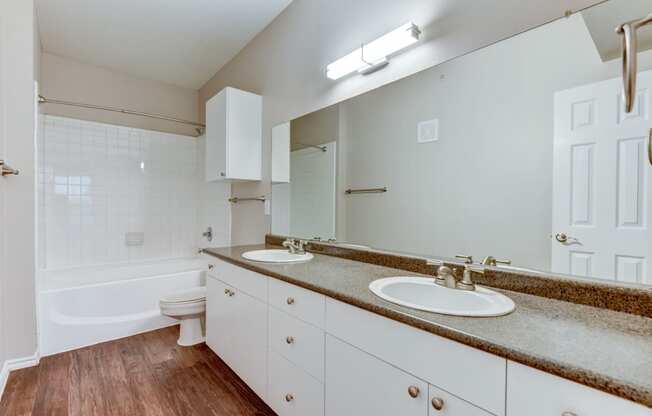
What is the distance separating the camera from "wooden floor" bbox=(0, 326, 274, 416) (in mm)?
1588

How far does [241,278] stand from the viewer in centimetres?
172

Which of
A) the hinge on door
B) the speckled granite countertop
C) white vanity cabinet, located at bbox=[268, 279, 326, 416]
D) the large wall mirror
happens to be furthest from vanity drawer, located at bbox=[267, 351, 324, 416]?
the hinge on door

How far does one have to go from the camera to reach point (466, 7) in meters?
1.29

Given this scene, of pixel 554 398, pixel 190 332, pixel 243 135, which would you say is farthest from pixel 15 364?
pixel 554 398

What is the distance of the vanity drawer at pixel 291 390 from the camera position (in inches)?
47.8

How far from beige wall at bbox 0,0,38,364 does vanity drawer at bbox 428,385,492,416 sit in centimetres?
244

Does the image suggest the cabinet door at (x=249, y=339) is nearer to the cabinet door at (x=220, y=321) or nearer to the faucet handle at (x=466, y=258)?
the cabinet door at (x=220, y=321)

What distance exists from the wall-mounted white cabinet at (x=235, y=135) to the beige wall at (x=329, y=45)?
8 cm

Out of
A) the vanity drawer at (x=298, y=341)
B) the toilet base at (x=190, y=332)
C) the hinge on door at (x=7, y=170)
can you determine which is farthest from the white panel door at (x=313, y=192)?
the hinge on door at (x=7, y=170)

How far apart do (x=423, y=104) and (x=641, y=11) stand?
0.74m

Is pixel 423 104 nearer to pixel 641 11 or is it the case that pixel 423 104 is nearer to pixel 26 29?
pixel 641 11

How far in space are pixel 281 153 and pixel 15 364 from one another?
2201 mm

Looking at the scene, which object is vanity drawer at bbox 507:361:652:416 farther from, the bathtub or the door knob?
the bathtub

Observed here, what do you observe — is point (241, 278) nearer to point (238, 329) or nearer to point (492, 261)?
point (238, 329)
